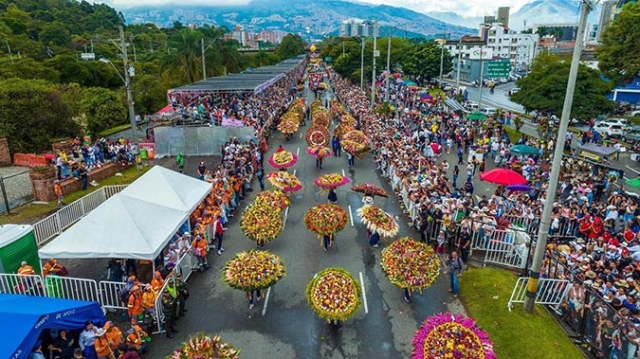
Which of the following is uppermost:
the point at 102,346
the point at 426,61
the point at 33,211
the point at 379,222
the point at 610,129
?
the point at 426,61

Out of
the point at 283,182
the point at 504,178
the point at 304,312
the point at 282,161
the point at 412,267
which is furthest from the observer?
the point at 282,161

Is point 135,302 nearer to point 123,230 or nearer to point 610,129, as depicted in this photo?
point 123,230

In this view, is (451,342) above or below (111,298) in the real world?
above

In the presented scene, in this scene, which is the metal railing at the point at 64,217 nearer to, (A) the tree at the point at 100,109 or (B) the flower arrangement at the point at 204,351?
(B) the flower arrangement at the point at 204,351

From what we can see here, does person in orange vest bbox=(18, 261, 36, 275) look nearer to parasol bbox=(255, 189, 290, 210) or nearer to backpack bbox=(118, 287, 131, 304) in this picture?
backpack bbox=(118, 287, 131, 304)

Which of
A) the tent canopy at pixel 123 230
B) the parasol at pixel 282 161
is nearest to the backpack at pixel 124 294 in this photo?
the tent canopy at pixel 123 230

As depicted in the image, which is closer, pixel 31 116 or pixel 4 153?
pixel 4 153

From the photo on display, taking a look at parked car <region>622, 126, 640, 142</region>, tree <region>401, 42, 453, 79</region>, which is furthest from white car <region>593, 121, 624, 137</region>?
tree <region>401, 42, 453, 79</region>

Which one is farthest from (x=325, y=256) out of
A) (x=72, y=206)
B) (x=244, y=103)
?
(x=244, y=103)

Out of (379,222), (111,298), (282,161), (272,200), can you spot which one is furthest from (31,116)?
(379,222)
